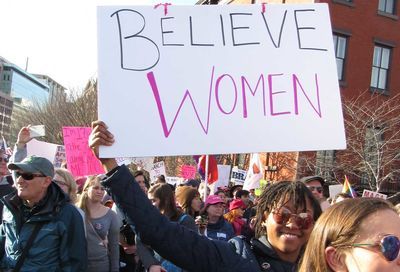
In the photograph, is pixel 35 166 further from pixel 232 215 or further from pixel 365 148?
pixel 365 148

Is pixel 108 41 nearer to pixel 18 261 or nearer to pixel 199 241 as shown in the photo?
pixel 199 241

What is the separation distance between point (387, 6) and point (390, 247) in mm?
22094

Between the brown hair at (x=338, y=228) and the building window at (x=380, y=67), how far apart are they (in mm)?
20243

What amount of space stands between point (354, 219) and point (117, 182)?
3.37 feet

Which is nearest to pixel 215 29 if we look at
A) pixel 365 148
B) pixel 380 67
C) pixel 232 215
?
pixel 232 215

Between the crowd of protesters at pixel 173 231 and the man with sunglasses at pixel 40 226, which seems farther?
the man with sunglasses at pixel 40 226

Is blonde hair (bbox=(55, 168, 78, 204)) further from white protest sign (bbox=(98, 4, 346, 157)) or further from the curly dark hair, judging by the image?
the curly dark hair

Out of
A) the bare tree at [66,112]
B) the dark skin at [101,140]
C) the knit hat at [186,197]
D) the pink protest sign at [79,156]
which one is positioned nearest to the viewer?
the dark skin at [101,140]

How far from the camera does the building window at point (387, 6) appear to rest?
21.3 m

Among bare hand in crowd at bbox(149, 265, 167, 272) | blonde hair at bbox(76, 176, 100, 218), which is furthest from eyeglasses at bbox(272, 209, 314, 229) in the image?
blonde hair at bbox(76, 176, 100, 218)

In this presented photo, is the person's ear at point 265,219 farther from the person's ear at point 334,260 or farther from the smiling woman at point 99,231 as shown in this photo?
the smiling woman at point 99,231

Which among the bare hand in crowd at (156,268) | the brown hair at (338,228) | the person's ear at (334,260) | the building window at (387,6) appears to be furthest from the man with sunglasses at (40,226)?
the building window at (387,6)

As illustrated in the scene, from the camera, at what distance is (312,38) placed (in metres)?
2.95

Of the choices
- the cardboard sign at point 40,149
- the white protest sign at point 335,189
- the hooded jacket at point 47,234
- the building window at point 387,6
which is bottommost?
the white protest sign at point 335,189
